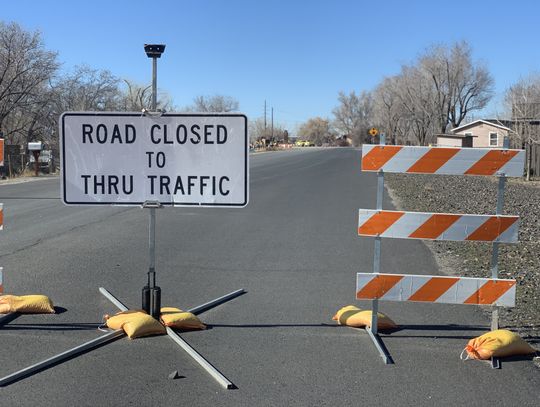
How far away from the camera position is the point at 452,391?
4.14m

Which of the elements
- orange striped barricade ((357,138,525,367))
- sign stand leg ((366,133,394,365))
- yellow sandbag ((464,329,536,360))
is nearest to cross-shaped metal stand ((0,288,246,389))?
sign stand leg ((366,133,394,365))

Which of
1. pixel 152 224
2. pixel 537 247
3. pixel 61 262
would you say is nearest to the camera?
pixel 152 224

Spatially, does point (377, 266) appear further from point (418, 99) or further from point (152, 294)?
point (418, 99)

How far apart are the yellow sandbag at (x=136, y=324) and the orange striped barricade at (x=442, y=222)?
184cm

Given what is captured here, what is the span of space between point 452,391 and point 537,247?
20.4 ft

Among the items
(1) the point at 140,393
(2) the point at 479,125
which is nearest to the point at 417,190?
(1) the point at 140,393

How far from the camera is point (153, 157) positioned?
5441mm

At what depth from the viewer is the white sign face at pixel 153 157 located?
542 centimetres

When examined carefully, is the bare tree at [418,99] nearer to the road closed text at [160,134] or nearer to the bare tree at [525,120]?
the bare tree at [525,120]

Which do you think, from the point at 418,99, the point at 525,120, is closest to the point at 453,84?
the point at 418,99

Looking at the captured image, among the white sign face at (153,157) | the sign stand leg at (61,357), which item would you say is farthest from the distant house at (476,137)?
the sign stand leg at (61,357)

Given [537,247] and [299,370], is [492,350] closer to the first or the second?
[299,370]

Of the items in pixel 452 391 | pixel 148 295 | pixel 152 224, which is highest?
pixel 152 224

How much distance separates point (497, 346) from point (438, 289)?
738 millimetres
